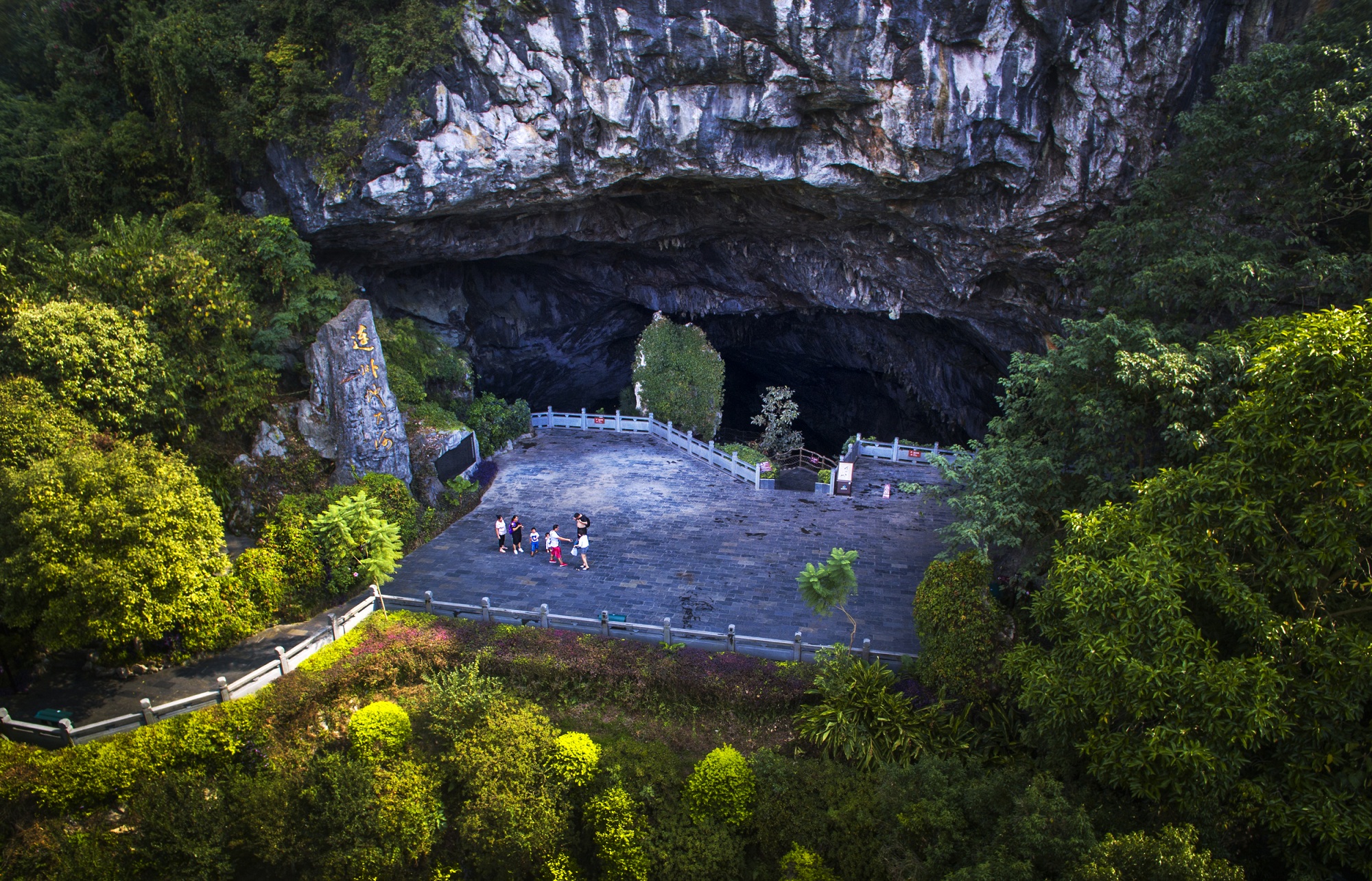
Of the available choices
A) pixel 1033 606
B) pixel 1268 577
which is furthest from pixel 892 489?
pixel 1268 577

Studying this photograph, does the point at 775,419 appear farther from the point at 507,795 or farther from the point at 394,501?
the point at 507,795

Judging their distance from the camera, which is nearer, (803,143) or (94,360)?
(94,360)

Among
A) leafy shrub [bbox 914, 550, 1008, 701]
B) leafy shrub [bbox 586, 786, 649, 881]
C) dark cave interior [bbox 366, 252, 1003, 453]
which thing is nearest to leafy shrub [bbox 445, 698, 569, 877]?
leafy shrub [bbox 586, 786, 649, 881]

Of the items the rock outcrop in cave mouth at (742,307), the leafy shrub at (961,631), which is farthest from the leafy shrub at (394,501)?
the leafy shrub at (961,631)

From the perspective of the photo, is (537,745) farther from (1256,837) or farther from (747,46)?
(747,46)

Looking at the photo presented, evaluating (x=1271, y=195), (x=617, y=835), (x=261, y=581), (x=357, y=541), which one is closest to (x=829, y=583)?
(x=617, y=835)

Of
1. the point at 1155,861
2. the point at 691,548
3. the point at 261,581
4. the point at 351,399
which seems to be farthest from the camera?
the point at 351,399
